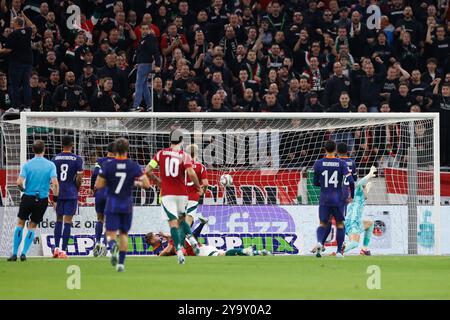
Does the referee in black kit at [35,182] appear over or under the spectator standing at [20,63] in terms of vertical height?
under

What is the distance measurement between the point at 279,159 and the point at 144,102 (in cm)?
446

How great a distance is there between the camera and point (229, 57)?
31.5m

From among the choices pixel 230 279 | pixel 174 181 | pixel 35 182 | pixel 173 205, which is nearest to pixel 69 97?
pixel 35 182

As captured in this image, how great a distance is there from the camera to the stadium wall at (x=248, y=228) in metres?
27.0

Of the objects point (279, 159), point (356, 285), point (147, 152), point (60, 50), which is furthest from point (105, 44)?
point (356, 285)

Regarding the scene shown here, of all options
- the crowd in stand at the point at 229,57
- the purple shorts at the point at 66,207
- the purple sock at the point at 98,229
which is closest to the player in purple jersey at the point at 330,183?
the purple sock at the point at 98,229

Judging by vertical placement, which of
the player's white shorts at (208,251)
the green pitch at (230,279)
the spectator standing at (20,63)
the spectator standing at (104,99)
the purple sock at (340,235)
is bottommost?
the player's white shorts at (208,251)

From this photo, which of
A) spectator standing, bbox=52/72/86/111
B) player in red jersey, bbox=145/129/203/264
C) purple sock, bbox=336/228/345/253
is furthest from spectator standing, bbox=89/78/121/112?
Result: player in red jersey, bbox=145/129/203/264

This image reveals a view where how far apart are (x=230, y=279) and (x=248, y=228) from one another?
9.78 m

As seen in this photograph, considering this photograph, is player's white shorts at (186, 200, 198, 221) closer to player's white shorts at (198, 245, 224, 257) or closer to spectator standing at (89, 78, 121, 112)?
player's white shorts at (198, 245, 224, 257)

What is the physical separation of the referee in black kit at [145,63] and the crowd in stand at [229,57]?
129 millimetres

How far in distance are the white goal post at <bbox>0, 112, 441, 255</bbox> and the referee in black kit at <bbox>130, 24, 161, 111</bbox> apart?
1.26m

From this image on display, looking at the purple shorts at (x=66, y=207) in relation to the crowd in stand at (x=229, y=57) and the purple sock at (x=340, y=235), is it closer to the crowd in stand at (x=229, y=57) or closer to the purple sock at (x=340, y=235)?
the crowd in stand at (x=229, y=57)

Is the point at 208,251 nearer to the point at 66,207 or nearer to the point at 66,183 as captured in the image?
the point at 66,207
